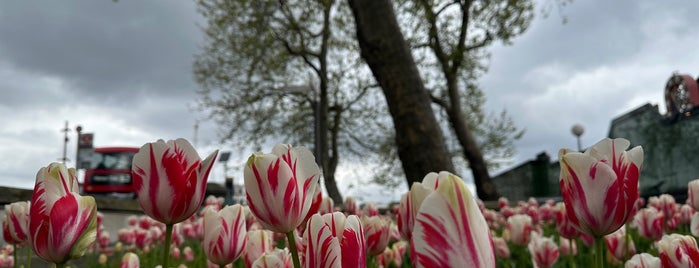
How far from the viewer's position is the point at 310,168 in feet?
3.48

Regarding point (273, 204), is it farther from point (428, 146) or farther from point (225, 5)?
point (225, 5)

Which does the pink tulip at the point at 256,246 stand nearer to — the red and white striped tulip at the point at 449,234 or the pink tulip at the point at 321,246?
the pink tulip at the point at 321,246

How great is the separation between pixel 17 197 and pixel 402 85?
3.97 meters

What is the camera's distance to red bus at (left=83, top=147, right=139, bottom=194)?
25594 mm

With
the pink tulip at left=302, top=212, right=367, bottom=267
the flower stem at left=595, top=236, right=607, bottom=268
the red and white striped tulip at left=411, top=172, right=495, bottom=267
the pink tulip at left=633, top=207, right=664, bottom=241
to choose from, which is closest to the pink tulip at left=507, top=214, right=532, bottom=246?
the pink tulip at left=633, top=207, right=664, bottom=241

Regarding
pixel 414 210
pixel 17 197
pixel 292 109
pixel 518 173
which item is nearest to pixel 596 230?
pixel 414 210

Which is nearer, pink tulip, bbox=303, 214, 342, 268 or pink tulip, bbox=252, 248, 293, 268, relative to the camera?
pink tulip, bbox=303, 214, 342, 268

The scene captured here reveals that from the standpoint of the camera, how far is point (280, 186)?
3.34 feet

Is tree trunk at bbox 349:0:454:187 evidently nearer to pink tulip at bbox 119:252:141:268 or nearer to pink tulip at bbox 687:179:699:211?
pink tulip at bbox 687:179:699:211

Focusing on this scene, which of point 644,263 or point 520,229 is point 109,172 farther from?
point 644,263

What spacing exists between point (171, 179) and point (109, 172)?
27.2m

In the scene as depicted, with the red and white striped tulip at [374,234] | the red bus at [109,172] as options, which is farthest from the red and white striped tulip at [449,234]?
the red bus at [109,172]

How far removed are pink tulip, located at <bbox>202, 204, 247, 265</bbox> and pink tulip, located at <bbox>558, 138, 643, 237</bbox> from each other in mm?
777

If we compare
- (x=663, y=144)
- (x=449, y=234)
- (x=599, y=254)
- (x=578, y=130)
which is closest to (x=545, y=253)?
(x=599, y=254)
